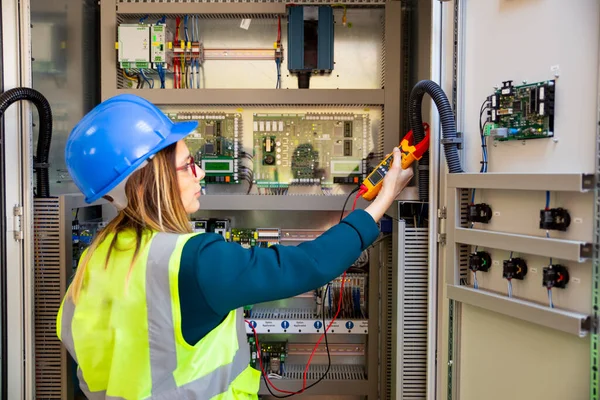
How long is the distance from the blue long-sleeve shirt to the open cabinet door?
0.63m

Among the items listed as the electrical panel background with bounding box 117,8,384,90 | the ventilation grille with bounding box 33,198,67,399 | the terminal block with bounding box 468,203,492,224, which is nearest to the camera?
the terminal block with bounding box 468,203,492,224

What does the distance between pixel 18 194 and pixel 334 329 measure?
1.67m

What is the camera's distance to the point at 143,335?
106 cm

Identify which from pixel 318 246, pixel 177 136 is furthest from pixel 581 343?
pixel 177 136

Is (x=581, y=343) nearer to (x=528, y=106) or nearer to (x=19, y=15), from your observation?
(x=528, y=106)

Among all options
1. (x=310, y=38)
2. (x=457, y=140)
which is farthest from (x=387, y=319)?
(x=310, y=38)

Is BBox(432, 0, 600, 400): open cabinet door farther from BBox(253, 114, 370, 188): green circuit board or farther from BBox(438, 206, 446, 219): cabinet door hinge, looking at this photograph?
BBox(253, 114, 370, 188): green circuit board

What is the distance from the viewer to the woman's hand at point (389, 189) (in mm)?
1380

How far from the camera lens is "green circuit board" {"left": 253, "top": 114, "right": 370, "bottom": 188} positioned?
8.76 ft

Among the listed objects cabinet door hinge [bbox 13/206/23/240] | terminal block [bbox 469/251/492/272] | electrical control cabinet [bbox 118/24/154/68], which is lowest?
terminal block [bbox 469/251/492/272]

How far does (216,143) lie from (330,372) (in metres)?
1.44

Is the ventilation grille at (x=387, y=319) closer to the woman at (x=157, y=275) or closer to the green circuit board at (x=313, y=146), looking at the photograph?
the green circuit board at (x=313, y=146)

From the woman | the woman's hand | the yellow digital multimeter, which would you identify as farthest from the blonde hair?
the yellow digital multimeter

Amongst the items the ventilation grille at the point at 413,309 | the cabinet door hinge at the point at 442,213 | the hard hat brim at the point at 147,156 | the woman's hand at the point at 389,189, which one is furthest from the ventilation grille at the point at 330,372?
the hard hat brim at the point at 147,156
